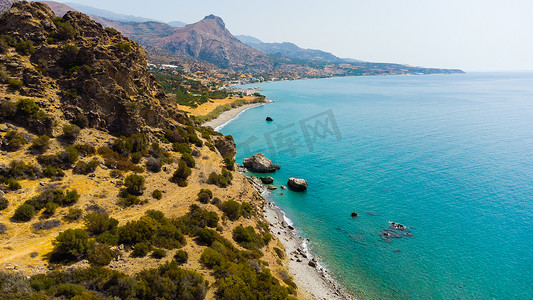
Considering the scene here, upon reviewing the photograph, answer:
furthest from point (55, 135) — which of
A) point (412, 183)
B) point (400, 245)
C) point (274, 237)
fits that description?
point (412, 183)

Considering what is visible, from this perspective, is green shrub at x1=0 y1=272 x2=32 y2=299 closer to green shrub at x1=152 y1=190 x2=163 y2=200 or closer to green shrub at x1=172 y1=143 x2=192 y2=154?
green shrub at x1=152 y1=190 x2=163 y2=200

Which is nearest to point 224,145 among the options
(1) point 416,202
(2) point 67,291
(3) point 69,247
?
(3) point 69,247

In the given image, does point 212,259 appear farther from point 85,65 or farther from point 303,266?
point 85,65

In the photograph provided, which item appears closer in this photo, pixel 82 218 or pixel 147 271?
pixel 147 271

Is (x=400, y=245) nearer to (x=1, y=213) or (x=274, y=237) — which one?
(x=274, y=237)

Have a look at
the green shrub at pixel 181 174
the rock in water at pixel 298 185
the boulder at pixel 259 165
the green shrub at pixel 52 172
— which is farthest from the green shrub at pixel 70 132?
the rock in water at pixel 298 185

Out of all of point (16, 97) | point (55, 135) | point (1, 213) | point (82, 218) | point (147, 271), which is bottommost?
point (147, 271)

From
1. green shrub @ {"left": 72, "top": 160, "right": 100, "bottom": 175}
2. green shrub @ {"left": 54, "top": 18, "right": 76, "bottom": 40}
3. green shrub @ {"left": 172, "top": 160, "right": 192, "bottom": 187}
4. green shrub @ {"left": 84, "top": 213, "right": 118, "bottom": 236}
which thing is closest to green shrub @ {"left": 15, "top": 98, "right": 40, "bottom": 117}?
green shrub @ {"left": 72, "top": 160, "right": 100, "bottom": 175}
